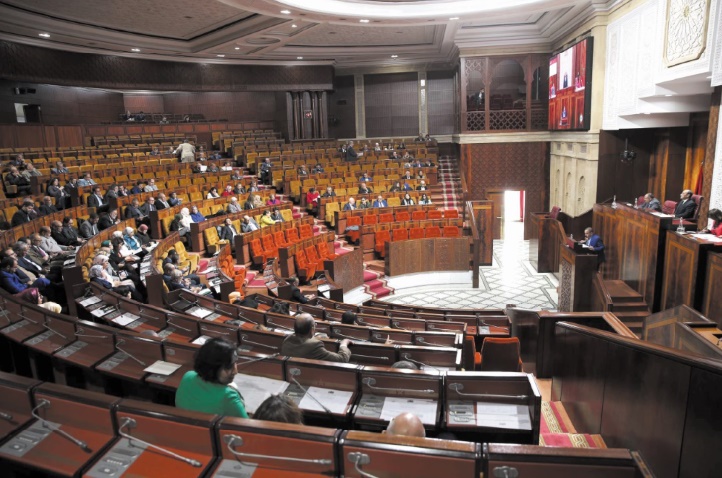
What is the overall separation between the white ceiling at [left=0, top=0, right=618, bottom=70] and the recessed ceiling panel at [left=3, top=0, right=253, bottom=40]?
0.02 metres

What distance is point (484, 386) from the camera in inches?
87.0

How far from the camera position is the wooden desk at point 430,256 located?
966 cm

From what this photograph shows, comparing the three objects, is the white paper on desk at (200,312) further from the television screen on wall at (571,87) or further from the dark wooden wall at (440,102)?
the dark wooden wall at (440,102)

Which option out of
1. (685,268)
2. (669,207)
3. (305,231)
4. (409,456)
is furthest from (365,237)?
(409,456)

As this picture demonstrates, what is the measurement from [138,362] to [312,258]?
5.61 metres

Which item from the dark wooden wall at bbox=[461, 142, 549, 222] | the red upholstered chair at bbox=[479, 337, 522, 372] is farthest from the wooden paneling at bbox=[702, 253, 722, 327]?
the dark wooden wall at bbox=[461, 142, 549, 222]

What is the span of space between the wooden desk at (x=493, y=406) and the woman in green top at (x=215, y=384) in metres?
0.90

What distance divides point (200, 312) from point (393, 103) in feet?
44.0

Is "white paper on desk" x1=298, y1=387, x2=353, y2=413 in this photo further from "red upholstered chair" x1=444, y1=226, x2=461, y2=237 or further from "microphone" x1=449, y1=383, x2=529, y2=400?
"red upholstered chair" x1=444, y1=226, x2=461, y2=237

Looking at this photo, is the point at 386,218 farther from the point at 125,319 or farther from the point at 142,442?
the point at 142,442

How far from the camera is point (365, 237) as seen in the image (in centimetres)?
1013

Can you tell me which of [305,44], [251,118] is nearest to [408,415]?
[305,44]

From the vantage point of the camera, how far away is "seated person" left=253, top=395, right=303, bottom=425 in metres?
1.75

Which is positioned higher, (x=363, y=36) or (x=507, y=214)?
(x=363, y=36)
